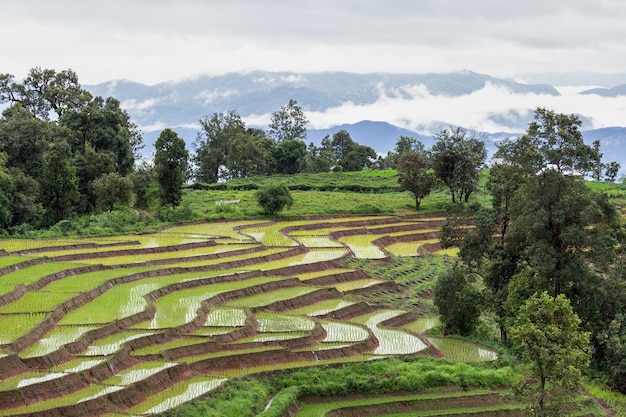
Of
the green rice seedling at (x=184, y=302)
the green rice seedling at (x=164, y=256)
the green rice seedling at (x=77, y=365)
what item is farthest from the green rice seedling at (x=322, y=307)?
the green rice seedling at (x=77, y=365)

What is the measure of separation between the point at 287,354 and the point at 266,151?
60350mm

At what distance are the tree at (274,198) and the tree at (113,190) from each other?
358 inches

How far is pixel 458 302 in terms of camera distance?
30.0m

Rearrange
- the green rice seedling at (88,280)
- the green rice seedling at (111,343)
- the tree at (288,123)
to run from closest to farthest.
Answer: the green rice seedling at (111,343)
the green rice seedling at (88,280)
the tree at (288,123)

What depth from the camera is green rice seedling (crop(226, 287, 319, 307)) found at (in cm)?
3136

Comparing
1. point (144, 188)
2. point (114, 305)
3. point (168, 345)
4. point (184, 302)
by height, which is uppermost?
point (144, 188)

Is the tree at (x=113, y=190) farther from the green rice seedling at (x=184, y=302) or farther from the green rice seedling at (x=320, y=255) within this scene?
the green rice seedling at (x=184, y=302)

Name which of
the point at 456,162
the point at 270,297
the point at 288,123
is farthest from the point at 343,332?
the point at 288,123

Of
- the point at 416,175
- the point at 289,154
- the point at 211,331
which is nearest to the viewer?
the point at 211,331

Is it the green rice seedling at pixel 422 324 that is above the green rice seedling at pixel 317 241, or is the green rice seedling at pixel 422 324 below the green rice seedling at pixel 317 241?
below

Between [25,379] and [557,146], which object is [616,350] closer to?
[557,146]

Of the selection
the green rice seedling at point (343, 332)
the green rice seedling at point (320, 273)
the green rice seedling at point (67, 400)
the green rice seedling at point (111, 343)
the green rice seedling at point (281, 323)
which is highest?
the green rice seedling at point (320, 273)

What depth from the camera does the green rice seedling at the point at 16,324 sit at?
23.3 metres

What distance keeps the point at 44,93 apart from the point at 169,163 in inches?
806
